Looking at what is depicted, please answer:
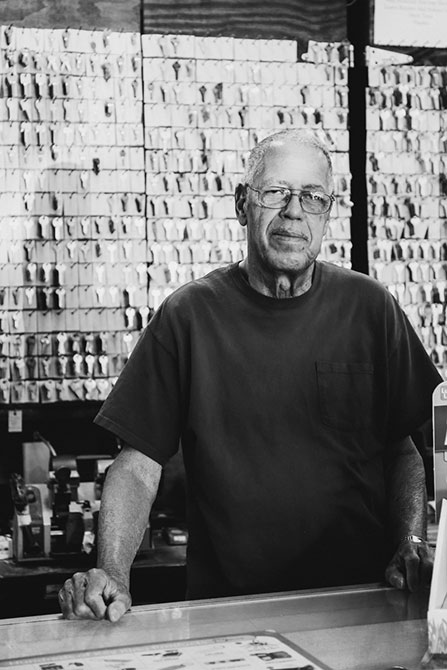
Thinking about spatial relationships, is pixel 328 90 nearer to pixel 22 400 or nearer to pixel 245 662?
pixel 22 400

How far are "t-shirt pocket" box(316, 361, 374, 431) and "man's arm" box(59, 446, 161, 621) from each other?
44cm

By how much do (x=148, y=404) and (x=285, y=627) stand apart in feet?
2.69

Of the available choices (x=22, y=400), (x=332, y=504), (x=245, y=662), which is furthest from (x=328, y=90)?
(x=245, y=662)

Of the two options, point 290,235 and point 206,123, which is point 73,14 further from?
point 290,235

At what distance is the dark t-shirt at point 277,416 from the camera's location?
7.80 ft

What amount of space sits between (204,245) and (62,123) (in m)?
0.80

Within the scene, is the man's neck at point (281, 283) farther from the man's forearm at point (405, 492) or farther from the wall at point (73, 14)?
the wall at point (73, 14)

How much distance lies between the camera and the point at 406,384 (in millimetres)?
2523

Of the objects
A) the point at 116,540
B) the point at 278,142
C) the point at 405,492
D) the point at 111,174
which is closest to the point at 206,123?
the point at 111,174

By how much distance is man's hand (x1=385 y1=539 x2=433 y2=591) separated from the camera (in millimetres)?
2047

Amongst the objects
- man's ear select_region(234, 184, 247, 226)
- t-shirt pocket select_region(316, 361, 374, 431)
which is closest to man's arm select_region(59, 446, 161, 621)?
t-shirt pocket select_region(316, 361, 374, 431)

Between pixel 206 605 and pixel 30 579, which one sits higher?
pixel 206 605

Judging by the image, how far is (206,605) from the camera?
194cm

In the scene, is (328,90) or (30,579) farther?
(328,90)
